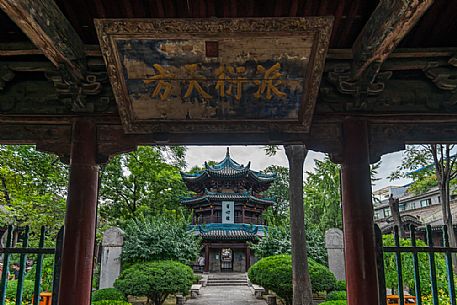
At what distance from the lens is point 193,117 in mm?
3689

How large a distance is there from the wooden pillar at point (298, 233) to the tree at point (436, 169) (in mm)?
3201

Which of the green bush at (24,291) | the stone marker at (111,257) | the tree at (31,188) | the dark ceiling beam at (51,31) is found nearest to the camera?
the dark ceiling beam at (51,31)

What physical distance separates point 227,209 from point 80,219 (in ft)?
75.1

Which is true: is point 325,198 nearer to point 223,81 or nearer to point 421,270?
point 421,270

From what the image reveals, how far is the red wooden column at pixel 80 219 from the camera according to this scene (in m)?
3.48

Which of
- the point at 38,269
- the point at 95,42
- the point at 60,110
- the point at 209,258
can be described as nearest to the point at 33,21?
the point at 95,42

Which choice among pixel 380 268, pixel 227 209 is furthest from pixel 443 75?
pixel 227 209

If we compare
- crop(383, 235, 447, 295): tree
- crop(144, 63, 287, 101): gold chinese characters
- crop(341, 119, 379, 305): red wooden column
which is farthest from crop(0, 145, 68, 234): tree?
crop(341, 119, 379, 305): red wooden column

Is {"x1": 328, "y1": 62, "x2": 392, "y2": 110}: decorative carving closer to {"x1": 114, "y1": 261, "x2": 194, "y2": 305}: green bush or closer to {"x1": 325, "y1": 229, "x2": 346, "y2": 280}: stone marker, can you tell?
{"x1": 114, "y1": 261, "x2": 194, "y2": 305}: green bush

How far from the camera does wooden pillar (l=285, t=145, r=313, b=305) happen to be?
29.2ft

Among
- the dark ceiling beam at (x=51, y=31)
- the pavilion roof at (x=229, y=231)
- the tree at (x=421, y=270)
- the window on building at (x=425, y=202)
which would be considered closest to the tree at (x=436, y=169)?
the tree at (x=421, y=270)

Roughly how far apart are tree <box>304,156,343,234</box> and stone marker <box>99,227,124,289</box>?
10.5m

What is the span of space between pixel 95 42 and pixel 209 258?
911 inches

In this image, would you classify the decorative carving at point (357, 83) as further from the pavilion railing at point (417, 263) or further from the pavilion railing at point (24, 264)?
the pavilion railing at point (24, 264)
